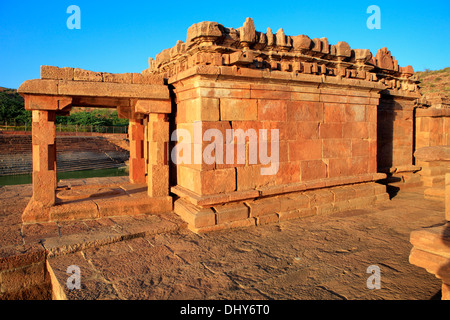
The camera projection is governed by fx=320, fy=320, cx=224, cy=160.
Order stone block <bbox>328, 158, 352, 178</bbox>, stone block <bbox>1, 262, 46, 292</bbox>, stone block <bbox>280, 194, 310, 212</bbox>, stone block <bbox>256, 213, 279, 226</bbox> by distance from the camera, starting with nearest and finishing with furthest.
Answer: stone block <bbox>1, 262, 46, 292</bbox> < stone block <bbox>256, 213, 279, 226</bbox> < stone block <bbox>280, 194, 310, 212</bbox> < stone block <bbox>328, 158, 352, 178</bbox>

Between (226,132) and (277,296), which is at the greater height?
(226,132)

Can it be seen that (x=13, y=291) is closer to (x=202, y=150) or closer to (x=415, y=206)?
(x=202, y=150)

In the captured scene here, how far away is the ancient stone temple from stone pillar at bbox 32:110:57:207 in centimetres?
1

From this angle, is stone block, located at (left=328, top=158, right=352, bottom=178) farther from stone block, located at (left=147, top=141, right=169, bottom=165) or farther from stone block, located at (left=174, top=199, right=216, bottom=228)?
stone block, located at (left=147, top=141, right=169, bottom=165)

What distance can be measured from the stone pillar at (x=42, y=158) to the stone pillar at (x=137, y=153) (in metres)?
2.37

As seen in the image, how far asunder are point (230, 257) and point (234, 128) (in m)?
2.04

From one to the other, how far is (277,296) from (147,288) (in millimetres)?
1203

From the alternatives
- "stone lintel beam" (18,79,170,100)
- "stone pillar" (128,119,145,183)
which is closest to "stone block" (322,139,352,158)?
"stone lintel beam" (18,79,170,100)

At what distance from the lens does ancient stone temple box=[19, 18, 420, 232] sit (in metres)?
4.75

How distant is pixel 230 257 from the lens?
12.2 feet

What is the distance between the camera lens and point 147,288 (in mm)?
3000

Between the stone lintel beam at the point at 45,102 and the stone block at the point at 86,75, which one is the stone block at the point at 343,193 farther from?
the stone lintel beam at the point at 45,102
